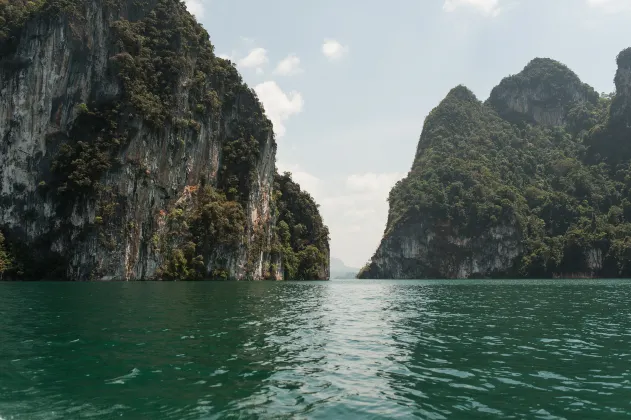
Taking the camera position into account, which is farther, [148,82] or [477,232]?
[477,232]

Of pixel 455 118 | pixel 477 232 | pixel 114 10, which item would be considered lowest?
pixel 477 232

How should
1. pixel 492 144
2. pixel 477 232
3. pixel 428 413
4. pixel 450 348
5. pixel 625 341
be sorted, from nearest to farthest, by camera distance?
pixel 428 413
pixel 450 348
pixel 625 341
pixel 477 232
pixel 492 144

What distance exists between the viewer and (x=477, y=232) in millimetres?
139125

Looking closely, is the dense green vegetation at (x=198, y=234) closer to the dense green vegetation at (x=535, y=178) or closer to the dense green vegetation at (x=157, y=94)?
the dense green vegetation at (x=157, y=94)

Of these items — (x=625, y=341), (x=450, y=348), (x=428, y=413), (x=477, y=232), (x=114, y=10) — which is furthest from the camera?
(x=477, y=232)

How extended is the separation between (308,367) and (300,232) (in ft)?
342

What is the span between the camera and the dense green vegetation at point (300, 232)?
10875 centimetres

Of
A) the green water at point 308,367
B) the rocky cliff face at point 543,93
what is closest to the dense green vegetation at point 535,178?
the rocky cliff face at point 543,93

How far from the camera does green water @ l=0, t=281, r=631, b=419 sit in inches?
348

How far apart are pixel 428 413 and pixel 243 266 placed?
74181 mm

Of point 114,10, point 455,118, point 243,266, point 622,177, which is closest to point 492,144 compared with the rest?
point 455,118

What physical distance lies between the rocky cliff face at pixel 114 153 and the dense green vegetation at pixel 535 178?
78.7 m

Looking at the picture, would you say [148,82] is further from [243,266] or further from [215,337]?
[215,337]

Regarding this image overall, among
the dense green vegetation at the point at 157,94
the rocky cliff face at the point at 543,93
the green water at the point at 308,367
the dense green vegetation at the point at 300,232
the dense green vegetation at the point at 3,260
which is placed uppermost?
the rocky cliff face at the point at 543,93
